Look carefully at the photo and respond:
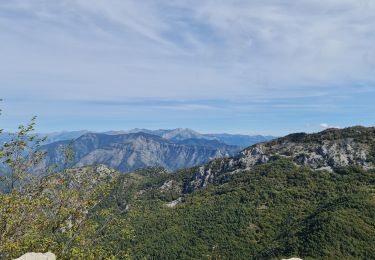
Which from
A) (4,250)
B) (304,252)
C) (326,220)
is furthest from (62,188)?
(326,220)

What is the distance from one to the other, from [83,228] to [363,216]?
173 meters

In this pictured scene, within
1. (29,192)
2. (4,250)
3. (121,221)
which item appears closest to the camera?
(4,250)

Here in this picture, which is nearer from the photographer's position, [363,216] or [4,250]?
[4,250]

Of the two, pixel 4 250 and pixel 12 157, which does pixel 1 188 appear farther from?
pixel 4 250

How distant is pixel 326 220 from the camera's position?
178875mm

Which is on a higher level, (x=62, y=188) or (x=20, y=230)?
(x=62, y=188)

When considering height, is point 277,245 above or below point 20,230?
below

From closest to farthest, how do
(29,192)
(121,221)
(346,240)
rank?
(29,192) → (121,221) → (346,240)

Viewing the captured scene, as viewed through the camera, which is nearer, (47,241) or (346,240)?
(47,241)

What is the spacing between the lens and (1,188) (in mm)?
35500

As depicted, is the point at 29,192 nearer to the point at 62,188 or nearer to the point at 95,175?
the point at 62,188

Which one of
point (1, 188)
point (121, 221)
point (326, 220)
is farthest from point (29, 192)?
point (326, 220)

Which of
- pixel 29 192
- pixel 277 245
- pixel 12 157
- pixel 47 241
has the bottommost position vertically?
pixel 277 245

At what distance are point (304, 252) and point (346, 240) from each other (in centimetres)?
1833
